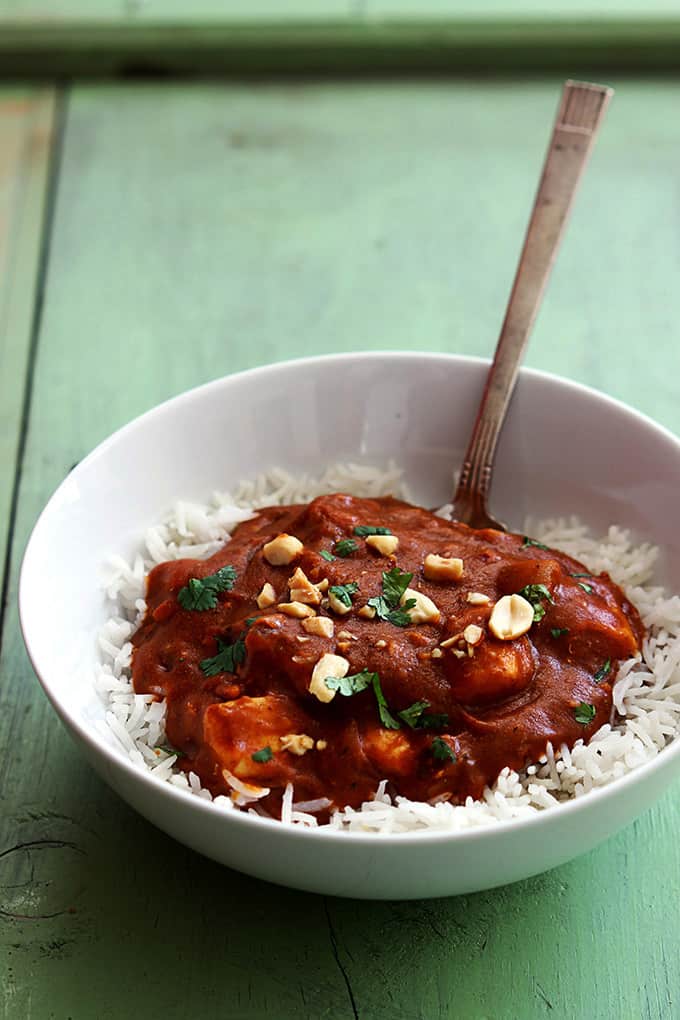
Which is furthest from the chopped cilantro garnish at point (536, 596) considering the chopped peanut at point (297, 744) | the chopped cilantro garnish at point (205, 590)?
the chopped cilantro garnish at point (205, 590)

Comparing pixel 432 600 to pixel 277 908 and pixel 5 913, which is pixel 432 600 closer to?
pixel 277 908

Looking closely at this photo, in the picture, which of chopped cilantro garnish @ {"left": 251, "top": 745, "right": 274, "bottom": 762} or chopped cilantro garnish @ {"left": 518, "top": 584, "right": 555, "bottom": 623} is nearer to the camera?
chopped cilantro garnish @ {"left": 251, "top": 745, "right": 274, "bottom": 762}

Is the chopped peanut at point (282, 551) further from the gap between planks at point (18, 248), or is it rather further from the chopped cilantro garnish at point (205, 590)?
the gap between planks at point (18, 248)

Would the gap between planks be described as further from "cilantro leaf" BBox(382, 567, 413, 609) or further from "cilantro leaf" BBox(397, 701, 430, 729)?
"cilantro leaf" BBox(397, 701, 430, 729)

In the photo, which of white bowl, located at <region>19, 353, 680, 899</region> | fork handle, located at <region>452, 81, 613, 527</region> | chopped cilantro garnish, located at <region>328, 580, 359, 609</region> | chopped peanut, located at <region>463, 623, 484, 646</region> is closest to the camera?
white bowl, located at <region>19, 353, 680, 899</region>

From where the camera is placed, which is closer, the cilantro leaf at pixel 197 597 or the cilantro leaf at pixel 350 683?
the cilantro leaf at pixel 350 683

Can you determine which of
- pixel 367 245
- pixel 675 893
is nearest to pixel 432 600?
pixel 675 893

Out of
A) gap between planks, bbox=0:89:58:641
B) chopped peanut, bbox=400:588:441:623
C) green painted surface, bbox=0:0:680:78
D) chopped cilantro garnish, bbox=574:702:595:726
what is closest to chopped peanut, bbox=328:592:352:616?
chopped peanut, bbox=400:588:441:623
